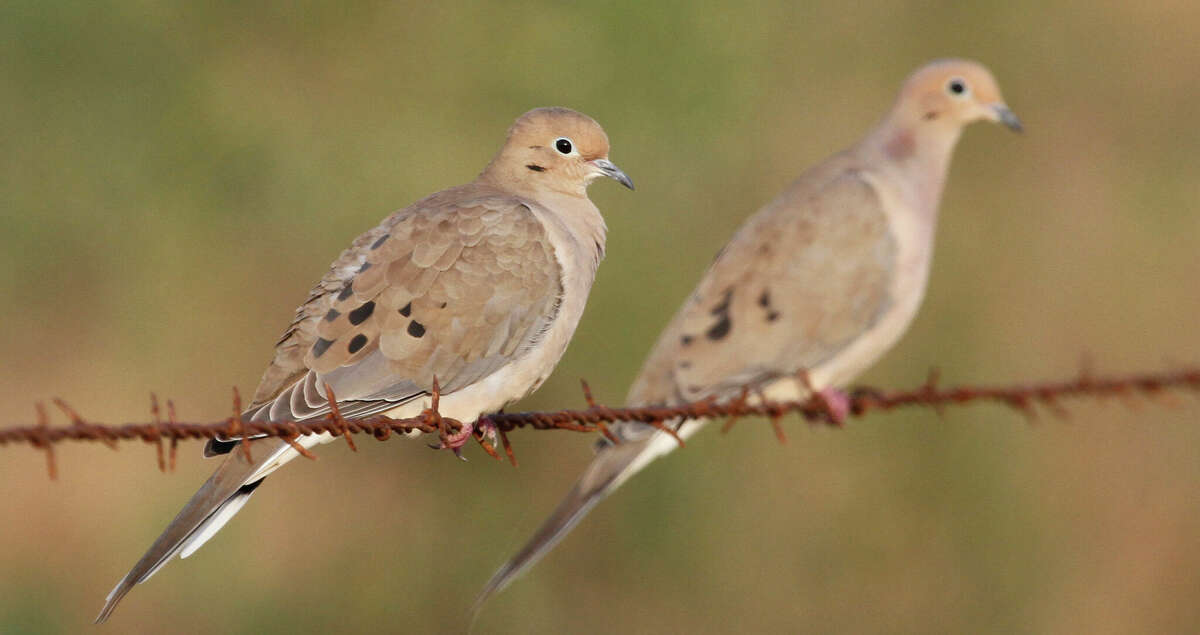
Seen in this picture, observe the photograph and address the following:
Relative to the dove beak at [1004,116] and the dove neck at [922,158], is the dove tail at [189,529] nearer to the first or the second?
the dove neck at [922,158]

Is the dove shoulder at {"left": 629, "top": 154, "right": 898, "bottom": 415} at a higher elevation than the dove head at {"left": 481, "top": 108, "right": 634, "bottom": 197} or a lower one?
lower

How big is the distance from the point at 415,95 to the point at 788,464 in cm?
289

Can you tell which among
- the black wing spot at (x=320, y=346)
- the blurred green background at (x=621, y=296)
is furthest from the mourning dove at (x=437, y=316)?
the blurred green background at (x=621, y=296)

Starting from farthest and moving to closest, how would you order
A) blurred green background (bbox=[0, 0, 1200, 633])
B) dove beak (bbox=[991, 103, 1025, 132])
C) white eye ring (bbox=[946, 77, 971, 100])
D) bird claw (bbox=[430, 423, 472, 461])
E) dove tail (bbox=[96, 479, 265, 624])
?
blurred green background (bbox=[0, 0, 1200, 633]) < white eye ring (bbox=[946, 77, 971, 100]) < dove beak (bbox=[991, 103, 1025, 132]) < bird claw (bbox=[430, 423, 472, 461]) < dove tail (bbox=[96, 479, 265, 624])

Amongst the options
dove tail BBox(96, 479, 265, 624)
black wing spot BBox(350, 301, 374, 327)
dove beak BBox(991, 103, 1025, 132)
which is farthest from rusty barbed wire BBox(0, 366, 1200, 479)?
dove beak BBox(991, 103, 1025, 132)

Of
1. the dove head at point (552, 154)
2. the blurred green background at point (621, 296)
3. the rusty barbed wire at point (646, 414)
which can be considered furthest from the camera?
the blurred green background at point (621, 296)

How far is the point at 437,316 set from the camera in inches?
134

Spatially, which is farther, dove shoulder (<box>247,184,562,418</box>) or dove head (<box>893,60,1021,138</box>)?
dove head (<box>893,60,1021,138</box>)

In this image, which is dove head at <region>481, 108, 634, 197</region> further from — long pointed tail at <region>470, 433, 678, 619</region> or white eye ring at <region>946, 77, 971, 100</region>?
white eye ring at <region>946, 77, 971, 100</region>

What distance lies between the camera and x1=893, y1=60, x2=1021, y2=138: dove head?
12.0 ft

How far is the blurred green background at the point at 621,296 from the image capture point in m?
5.89

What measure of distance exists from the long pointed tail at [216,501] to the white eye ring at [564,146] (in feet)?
3.86

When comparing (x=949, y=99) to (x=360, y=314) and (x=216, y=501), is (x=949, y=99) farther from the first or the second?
(x=216, y=501)

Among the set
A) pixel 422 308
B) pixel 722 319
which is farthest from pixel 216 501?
pixel 722 319
